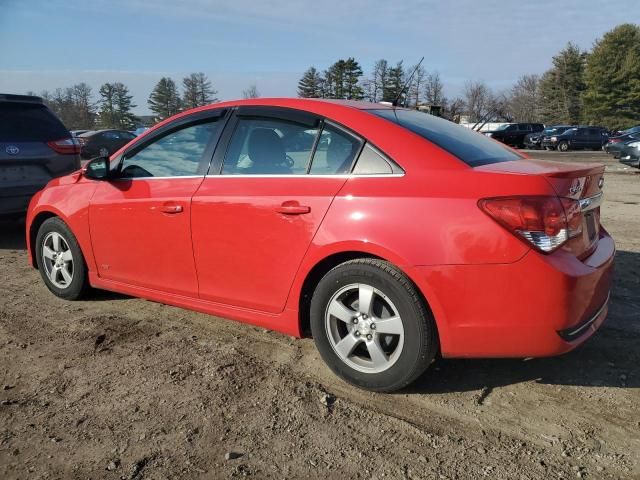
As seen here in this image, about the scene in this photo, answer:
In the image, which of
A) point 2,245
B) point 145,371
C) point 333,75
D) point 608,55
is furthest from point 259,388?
point 608,55

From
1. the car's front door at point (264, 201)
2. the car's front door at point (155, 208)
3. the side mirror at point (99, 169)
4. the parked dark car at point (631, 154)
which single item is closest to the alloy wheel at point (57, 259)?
the car's front door at point (155, 208)

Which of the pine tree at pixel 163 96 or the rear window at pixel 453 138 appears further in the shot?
the pine tree at pixel 163 96

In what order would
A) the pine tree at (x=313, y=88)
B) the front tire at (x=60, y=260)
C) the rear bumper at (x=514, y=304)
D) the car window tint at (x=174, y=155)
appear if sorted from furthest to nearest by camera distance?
the pine tree at (x=313, y=88)
the front tire at (x=60, y=260)
the car window tint at (x=174, y=155)
the rear bumper at (x=514, y=304)

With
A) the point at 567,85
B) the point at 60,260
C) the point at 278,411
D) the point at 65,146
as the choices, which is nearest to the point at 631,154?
the point at 65,146

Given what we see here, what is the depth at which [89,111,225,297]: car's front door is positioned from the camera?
12.1 feet

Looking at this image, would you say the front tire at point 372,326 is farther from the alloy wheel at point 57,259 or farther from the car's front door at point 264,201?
the alloy wheel at point 57,259

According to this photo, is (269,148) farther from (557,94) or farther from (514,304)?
(557,94)

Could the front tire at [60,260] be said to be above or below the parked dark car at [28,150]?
below

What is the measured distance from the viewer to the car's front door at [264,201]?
313 cm

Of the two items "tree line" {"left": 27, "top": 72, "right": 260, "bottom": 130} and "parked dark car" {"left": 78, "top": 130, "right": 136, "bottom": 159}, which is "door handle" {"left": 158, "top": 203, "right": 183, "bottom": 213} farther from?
"tree line" {"left": 27, "top": 72, "right": 260, "bottom": 130}

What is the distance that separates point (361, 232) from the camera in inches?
113

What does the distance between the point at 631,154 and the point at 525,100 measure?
214 ft

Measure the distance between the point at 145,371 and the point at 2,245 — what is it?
4687 mm

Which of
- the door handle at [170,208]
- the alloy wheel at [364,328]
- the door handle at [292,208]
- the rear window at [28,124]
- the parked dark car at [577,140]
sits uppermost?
the rear window at [28,124]
